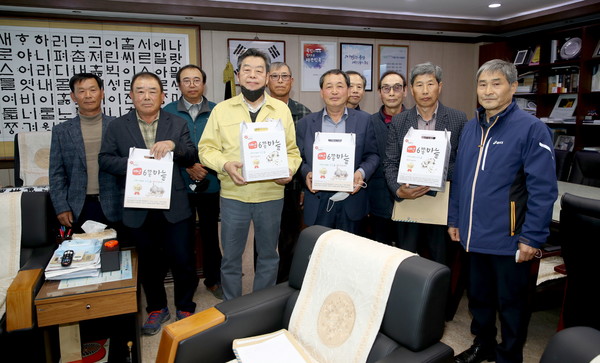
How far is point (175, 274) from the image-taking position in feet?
8.47

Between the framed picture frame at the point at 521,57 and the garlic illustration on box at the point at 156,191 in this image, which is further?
the framed picture frame at the point at 521,57

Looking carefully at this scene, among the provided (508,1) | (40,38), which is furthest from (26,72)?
(508,1)

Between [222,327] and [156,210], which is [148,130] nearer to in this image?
[156,210]

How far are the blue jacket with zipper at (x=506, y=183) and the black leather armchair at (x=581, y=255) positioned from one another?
0.09 metres

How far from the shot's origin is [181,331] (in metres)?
1.46

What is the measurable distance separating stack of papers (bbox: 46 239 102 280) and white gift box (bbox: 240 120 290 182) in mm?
889

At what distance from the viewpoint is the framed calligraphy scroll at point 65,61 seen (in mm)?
4352

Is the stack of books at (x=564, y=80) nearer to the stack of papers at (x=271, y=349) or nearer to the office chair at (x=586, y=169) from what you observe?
the office chair at (x=586, y=169)

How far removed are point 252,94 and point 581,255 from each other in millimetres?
1701

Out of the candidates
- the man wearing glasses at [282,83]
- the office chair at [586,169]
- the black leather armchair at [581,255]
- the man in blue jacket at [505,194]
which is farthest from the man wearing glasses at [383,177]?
the office chair at [586,169]

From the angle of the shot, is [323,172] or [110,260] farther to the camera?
[323,172]

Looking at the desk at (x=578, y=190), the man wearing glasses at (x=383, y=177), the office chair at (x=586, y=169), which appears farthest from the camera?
the office chair at (x=586, y=169)

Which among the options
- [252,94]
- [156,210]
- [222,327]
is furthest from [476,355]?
[156,210]

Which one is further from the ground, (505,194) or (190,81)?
(190,81)
